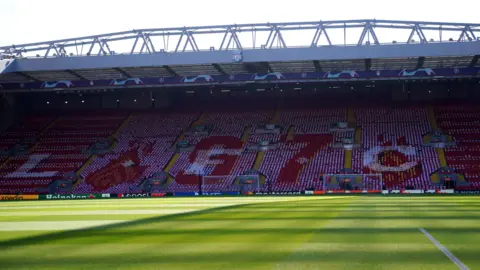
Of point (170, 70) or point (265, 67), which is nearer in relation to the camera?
point (265, 67)

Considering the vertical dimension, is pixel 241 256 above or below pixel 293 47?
below

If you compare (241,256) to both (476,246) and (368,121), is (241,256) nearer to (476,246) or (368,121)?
(476,246)

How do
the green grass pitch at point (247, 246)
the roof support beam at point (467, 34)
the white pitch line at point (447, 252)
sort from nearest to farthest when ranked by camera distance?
1. the white pitch line at point (447, 252)
2. the green grass pitch at point (247, 246)
3. the roof support beam at point (467, 34)

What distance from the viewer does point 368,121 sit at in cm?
6175

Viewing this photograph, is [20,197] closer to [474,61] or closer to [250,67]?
[250,67]

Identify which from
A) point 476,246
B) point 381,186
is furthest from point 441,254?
point 381,186

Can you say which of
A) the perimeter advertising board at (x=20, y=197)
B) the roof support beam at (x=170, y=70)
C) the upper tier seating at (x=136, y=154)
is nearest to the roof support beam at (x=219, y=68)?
the roof support beam at (x=170, y=70)

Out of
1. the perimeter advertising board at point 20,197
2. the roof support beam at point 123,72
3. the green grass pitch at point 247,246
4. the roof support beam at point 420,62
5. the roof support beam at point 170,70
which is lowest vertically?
the green grass pitch at point 247,246

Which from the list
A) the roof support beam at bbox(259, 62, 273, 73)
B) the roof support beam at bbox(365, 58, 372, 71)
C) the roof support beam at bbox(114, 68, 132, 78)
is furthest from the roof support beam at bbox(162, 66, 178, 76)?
the roof support beam at bbox(365, 58, 372, 71)

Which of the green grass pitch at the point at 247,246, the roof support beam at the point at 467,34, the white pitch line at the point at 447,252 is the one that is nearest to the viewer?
the white pitch line at the point at 447,252

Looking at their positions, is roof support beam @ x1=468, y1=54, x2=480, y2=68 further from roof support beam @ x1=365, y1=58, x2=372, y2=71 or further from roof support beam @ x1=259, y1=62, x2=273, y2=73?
Answer: roof support beam @ x1=259, y1=62, x2=273, y2=73

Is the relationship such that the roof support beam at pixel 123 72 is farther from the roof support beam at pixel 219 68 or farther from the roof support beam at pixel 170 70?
the roof support beam at pixel 219 68

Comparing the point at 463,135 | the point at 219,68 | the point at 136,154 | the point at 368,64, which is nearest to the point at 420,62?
the point at 368,64

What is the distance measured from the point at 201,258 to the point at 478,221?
9.84m
